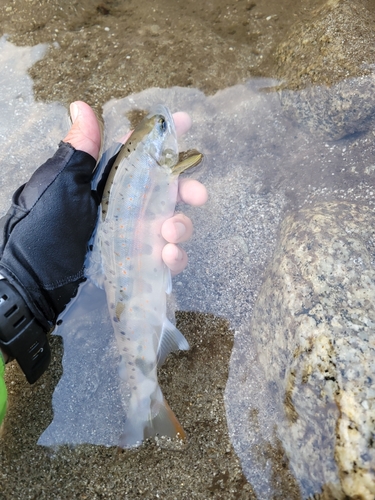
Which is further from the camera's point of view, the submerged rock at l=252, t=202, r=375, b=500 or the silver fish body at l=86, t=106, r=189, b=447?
the silver fish body at l=86, t=106, r=189, b=447

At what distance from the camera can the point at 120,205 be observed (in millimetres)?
2924

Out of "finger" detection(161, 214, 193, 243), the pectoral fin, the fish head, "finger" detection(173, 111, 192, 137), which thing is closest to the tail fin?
the pectoral fin

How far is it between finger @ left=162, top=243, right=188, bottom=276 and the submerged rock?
62 cm

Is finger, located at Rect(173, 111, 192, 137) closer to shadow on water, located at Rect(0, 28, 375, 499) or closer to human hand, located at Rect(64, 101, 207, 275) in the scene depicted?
shadow on water, located at Rect(0, 28, 375, 499)

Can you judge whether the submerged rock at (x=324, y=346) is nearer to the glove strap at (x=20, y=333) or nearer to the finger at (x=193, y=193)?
the finger at (x=193, y=193)

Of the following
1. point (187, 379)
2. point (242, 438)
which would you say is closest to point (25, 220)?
point (187, 379)

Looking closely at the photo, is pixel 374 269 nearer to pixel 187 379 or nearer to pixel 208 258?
pixel 208 258

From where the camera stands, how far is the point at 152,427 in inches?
104

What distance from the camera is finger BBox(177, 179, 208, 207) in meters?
3.03

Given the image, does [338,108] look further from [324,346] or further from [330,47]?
[324,346]

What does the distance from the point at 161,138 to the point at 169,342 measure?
1.50m

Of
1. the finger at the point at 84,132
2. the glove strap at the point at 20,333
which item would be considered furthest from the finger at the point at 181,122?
the glove strap at the point at 20,333

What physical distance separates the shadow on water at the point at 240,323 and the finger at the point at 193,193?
0.19 meters

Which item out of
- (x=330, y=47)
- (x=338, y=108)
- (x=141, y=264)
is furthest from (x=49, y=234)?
(x=330, y=47)
